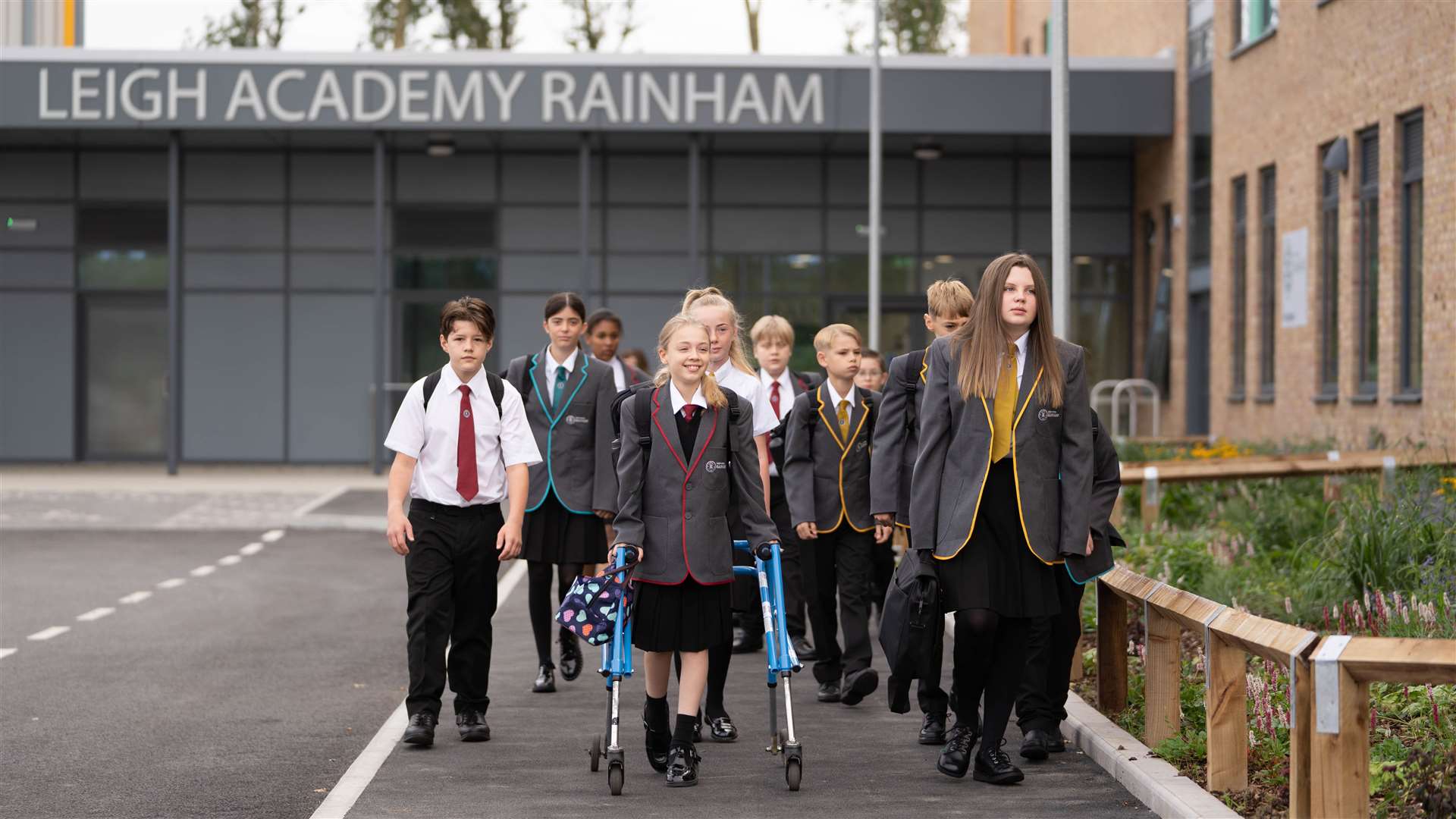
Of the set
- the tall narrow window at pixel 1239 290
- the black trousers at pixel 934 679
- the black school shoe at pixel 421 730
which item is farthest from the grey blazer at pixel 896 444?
the tall narrow window at pixel 1239 290

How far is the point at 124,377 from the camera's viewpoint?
29859 millimetres

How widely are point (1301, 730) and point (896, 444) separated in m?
2.55

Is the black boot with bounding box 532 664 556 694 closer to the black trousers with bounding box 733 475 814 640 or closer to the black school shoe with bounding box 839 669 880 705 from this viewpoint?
the black trousers with bounding box 733 475 814 640

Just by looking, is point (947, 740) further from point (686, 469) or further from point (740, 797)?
point (686, 469)

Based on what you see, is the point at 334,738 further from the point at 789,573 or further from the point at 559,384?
the point at 789,573

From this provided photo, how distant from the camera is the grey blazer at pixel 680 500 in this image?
7.02m

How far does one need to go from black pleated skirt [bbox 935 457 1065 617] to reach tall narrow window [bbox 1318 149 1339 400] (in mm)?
14138

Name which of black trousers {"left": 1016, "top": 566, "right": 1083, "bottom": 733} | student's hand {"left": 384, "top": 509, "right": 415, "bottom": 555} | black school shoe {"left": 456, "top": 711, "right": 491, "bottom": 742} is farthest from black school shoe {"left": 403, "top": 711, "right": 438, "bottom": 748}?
black trousers {"left": 1016, "top": 566, "right": 1083, "bottom": 733}

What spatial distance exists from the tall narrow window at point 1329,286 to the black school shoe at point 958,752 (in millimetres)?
13866

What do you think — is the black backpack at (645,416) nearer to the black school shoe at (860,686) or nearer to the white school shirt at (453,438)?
the white school shirt at (453,438)

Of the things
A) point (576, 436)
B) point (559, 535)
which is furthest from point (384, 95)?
point (559, 535)

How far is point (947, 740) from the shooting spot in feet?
23.3

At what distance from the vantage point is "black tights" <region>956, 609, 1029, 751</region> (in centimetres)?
688

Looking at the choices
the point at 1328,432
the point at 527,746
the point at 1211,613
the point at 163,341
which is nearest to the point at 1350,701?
the point at 1211,613
